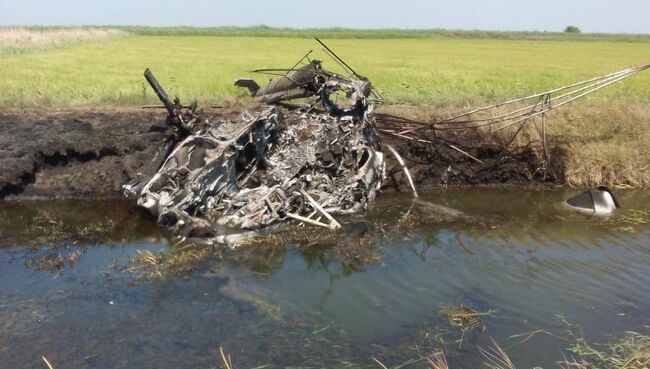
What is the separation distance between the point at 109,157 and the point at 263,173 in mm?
3234

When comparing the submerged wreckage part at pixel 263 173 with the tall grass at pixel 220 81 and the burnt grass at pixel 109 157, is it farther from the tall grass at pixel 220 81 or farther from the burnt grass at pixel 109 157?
the tall grass at pixel 220 81

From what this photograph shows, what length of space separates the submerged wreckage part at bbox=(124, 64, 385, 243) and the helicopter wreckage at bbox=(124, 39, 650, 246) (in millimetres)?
17

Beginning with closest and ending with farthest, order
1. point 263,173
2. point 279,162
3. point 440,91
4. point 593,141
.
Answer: point 263,173, point 279,162, point 593,141, point 440,91

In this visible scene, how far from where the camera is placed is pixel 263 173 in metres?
10.8

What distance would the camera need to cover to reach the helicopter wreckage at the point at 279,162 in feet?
31.1

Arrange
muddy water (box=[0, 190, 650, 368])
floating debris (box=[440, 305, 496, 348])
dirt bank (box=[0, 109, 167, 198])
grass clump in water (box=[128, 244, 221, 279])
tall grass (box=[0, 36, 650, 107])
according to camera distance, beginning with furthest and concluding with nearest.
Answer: tall grass (box=[0, 36, 650, 107]) → dirt bank (box=[0, 109, 167, 198]) → grass clump in water (box=[128, 244, 221, 279]) → floating debris (box=[440, 305, 496, 348]) → muddy water (box=[0, 190, 650, 368])

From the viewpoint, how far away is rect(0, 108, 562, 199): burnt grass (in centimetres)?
1123

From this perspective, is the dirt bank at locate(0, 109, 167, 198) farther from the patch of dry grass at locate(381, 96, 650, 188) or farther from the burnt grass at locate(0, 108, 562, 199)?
the patch of dry grass at locate(381, 96, 650, 188)

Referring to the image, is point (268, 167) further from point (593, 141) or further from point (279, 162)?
point (593, 141)

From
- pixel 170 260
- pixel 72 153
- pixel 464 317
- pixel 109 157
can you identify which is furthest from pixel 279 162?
pixel 464 317

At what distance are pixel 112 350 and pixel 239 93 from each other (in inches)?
421

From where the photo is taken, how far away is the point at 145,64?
24719 millimetres

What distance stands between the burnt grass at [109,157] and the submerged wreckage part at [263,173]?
2.85ft

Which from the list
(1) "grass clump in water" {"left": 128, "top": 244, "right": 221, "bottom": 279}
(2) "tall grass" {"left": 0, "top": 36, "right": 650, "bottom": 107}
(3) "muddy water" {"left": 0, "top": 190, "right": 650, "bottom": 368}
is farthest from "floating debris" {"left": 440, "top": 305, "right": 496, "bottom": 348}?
(2) "tall grass" {"left": 0, "top": 36, "right": 650, "bottom": 107}
